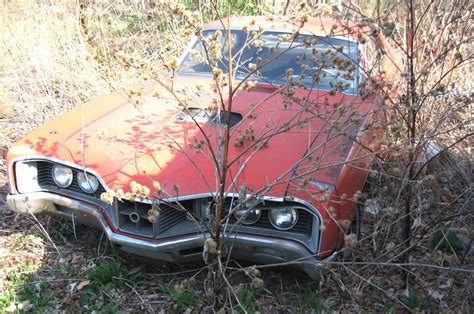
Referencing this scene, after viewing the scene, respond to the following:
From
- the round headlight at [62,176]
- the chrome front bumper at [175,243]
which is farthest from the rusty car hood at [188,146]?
the chrome front bumper at [175,243]

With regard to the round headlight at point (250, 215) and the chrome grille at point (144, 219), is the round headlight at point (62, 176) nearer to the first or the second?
the chrome grille at point (144, 219)

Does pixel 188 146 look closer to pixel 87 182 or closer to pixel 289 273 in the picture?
pixel 87 182

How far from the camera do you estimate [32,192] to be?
3158mm

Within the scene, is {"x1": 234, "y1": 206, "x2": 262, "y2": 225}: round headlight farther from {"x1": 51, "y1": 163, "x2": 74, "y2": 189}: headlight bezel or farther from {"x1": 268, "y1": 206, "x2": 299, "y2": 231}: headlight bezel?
{"x1": 51, "y1": 163, "x2": 74, "y2": 189}: headlight bezel

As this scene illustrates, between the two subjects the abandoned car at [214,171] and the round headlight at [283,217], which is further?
the round headlight at [283,217]

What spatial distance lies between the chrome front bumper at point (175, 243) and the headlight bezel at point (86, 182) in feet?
0.29

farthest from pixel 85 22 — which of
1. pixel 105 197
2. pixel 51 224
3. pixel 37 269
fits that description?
pixel 105 197

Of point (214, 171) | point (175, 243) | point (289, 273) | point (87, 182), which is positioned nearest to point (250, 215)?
point (214, 171)

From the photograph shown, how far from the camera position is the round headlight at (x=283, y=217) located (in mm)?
2664

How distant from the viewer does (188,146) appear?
2.82m

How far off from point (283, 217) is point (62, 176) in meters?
1.47

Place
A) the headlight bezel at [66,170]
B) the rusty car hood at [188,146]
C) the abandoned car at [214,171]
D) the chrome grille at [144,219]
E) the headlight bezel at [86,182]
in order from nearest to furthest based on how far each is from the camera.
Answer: the abandoned car at [214,171]
the rusty car hood at [188,146]
the chrome grille at [144,219]
the headlight bezel at [86,182]
the headlight bezel at [66,170]

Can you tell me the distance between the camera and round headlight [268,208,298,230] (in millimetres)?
2664

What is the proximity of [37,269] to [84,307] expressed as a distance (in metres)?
0.61
